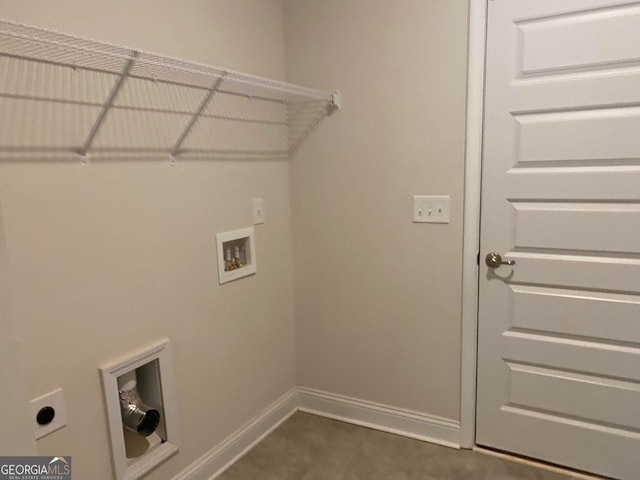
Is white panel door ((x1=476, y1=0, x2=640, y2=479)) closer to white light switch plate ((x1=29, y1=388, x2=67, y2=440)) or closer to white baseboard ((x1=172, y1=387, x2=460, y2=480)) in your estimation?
white baseboard ((x1=172, y1=387, x2=460, y2=480))

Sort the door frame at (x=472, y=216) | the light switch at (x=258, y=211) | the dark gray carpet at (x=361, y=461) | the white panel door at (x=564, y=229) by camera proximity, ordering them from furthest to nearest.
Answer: the light switch at (x=258, y=211)
the dark gray carpet at (x=361, y=461)
the door frame at (x=472, y=216)
the white panel door at (x=564, y=229)

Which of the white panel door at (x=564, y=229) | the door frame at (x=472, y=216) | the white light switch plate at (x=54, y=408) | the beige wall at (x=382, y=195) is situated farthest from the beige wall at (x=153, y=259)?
the white panel door at (x=564, y=229)

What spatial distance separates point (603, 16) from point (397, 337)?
1.59m

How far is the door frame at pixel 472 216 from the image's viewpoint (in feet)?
6.22

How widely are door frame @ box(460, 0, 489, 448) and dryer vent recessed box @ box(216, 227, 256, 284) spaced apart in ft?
3.26

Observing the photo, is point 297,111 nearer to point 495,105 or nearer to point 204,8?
point 204,8

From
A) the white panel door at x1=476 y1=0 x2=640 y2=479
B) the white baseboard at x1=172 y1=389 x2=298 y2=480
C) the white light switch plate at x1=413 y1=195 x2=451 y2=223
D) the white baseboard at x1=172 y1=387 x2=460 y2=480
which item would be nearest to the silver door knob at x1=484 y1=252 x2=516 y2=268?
the white panel door at x1=476 y1=0 x2=640 y2=479

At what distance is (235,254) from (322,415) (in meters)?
1.07

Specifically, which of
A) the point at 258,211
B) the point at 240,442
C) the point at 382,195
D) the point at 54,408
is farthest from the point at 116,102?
the point at 240,442

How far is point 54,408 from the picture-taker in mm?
1397

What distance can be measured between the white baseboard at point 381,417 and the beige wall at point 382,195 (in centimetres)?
5

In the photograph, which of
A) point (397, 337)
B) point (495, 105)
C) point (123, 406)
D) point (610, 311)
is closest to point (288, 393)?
point (397, 337)

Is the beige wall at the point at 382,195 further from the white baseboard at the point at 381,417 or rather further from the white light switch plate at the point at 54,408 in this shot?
the white light switch plate at the point at 54,408

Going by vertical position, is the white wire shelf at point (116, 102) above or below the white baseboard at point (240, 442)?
above
